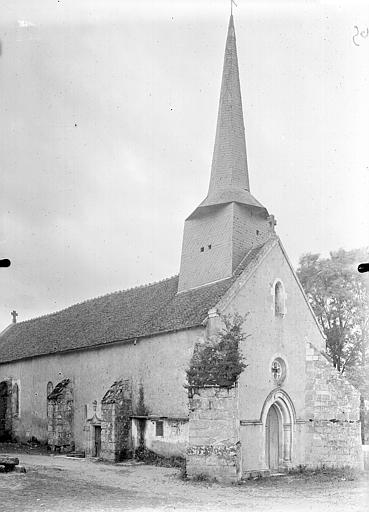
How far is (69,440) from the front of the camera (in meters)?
31.2

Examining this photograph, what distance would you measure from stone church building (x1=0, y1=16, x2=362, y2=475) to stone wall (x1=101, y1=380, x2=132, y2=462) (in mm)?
47

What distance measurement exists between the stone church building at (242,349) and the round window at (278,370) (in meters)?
0.04

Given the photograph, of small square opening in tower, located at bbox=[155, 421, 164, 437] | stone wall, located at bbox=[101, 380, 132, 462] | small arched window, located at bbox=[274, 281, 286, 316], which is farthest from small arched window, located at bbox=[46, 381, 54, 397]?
small arched window, located at bbox=[274, 281, 286, 316]

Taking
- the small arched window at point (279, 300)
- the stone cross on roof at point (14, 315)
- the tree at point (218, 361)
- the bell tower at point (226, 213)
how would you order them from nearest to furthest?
the tree at point (218, 361) → the small arched window at point (279, 300) → the bell tower at point (226, 213) → the stone cross on roof at point (14, 315)

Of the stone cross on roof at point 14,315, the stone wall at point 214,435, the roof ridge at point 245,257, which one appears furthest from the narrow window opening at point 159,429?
the stone cross on roof at point 14,315

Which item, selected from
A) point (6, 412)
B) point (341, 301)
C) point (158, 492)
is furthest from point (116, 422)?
point (6, 412)

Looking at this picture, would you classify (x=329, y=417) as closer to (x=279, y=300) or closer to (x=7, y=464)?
(x=279, y=300)

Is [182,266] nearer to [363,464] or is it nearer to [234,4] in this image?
[363,464]

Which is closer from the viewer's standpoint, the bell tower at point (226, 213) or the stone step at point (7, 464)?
the stone step at point (7, 464)

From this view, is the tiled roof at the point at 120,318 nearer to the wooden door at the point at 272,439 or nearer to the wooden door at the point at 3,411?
the wooden door at the point at 3,411

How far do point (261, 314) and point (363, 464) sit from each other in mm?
7586

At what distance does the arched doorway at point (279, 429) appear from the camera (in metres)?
23.8

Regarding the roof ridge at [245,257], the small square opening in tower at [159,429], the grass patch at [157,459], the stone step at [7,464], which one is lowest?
the grass patch at [157,459]

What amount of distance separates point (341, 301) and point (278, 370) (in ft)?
35.7
